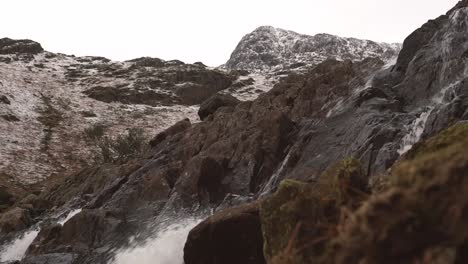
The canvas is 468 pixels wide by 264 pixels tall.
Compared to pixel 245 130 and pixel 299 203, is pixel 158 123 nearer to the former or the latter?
pixel 245 130

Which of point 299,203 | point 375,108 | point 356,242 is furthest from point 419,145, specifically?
point 375,108

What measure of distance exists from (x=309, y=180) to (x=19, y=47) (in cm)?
11193

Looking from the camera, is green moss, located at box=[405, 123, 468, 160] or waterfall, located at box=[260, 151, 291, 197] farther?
waterfall, located at box=[260, 151, 291, 197]

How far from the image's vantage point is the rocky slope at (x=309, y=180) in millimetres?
3557

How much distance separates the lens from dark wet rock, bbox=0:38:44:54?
356 feet

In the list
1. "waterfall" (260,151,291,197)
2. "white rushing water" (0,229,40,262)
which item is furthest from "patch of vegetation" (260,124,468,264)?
"white rushing water" (0,229,40,262)

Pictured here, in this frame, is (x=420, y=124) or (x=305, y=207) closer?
(x=305, y=207)

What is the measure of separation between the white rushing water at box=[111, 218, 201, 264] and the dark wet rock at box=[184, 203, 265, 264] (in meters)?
2.35

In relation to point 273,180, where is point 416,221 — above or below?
above

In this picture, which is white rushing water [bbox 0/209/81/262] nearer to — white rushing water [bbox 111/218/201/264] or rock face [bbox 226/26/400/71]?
white rushing water [bbox 111/218/201/264]

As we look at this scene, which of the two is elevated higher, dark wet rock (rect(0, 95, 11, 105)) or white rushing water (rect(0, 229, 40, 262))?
dark wet rock (rect(0, 95, 11, 105))

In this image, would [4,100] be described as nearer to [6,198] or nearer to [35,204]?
[6,198]

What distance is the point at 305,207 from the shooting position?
6797 mm

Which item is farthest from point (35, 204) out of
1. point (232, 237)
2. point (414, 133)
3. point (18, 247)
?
point (414, 133)
